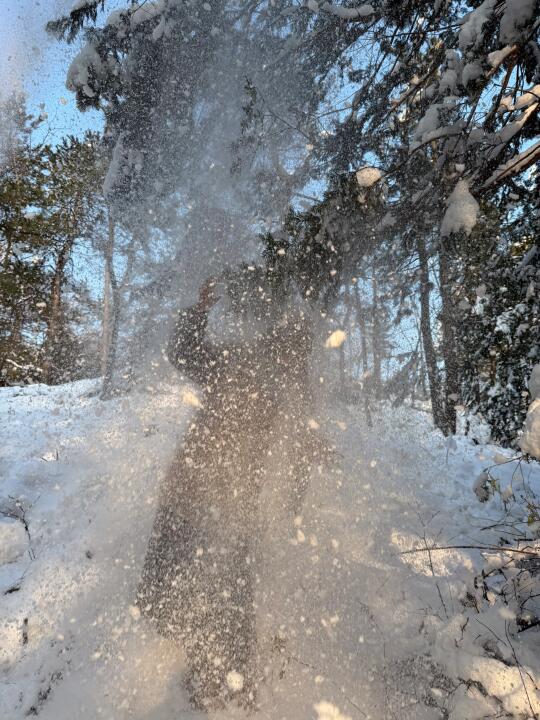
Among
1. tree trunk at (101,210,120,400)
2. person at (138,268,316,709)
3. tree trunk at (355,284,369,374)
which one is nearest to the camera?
person at (138,268,316,709)

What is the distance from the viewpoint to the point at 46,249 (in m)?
12.4

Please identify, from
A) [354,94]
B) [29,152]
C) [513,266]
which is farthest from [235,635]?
[29,152]

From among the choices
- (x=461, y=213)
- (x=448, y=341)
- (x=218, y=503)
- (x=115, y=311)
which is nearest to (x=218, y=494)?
(x=218, y=503)

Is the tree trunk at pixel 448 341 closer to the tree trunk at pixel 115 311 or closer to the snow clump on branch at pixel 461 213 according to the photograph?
the snow clump on branch at pixel 461 213

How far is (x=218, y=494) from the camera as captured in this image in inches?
108

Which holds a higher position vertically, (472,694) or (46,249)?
(46,249)

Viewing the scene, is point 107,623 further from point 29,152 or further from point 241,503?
point 29,152

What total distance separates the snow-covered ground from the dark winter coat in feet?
0.82

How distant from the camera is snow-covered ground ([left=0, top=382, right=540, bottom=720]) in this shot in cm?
222

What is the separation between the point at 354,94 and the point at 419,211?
1721mm

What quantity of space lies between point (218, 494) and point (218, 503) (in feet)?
0.21

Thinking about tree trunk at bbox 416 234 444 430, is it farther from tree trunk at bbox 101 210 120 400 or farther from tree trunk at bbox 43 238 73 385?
tree trunk at bbox 43 238 73 385

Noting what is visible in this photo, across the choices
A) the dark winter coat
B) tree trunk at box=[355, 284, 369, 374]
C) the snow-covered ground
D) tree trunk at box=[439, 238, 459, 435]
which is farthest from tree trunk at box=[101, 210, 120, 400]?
tree trunk at box=[439, 238, 459, 435]

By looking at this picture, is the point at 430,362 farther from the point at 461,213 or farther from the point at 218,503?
the point at 218,503
